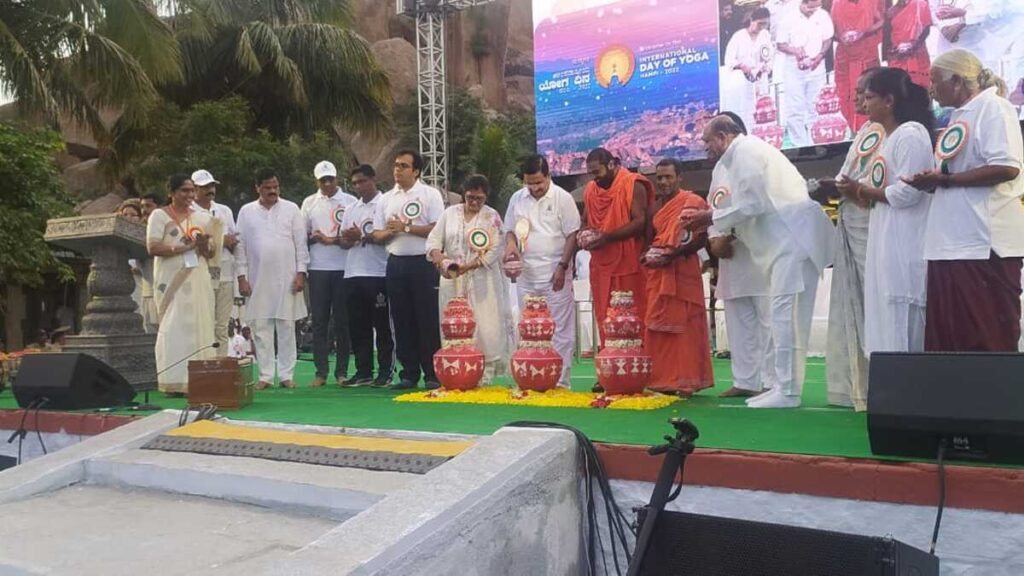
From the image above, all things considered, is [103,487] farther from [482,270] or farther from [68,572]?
[482,270]

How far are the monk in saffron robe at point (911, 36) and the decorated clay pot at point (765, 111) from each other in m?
2.13

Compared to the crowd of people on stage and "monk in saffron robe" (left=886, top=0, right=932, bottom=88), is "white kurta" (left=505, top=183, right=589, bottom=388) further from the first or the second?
"monk in saffron robe" (left=886, top=0, right=932, bottom=88)

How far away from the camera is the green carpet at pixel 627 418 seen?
336 centimetres

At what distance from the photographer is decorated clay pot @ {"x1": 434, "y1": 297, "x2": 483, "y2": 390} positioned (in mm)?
5379

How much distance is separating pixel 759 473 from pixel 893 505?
426mm

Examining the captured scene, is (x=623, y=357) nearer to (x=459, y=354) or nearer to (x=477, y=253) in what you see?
(x=459, y=354)

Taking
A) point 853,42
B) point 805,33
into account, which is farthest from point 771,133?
point 853,42

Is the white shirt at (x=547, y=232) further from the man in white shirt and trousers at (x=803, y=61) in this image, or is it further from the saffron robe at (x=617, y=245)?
the man in white shirt and trousers at (x=803, y=61)

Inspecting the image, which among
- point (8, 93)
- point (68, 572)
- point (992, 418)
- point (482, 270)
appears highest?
point (8, 93)

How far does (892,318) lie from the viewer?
4.07 metres

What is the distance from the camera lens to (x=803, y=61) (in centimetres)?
1611

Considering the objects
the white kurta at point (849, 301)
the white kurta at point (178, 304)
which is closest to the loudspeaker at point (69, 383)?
the white kurta at point (178, 304)

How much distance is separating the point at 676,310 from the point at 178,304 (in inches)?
138

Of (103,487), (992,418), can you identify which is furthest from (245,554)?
(992,418)
